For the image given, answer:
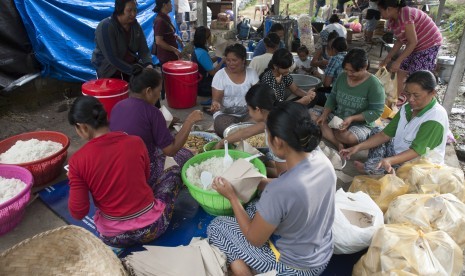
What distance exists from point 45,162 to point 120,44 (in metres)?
1.60

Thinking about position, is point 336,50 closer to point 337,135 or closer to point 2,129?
point 337,135

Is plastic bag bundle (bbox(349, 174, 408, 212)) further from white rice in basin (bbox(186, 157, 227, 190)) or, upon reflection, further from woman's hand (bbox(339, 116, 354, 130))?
white rice in basin (bbox(186, 157, 227, 190))

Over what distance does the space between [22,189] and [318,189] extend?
2.31 m

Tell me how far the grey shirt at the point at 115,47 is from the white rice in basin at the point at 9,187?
1684 millimetres

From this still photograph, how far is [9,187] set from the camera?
2629 mm

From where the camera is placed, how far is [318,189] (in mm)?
1585

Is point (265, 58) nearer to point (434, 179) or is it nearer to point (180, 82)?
point (180, 82)

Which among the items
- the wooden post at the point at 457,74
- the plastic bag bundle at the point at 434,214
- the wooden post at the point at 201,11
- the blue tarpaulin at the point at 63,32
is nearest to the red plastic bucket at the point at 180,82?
the blue tarpaulin at the point at 63,32

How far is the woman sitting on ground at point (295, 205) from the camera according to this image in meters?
1.55

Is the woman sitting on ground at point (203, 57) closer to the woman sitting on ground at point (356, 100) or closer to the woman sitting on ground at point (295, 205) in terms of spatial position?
the woman sitting on ground at point (356, 100)

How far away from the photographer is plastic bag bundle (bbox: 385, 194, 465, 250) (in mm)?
2082

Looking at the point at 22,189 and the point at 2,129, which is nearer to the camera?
→ the point at 22,189

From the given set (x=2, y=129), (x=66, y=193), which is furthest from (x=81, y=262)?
(x=2, y=129)

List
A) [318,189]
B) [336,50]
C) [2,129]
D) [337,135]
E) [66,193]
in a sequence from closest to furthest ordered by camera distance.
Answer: [318,189] < [66,193] < [337,135] < [2,129] < [336,50]
